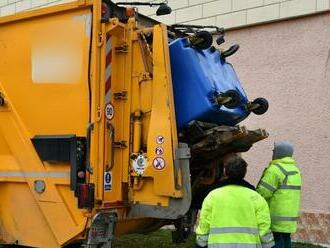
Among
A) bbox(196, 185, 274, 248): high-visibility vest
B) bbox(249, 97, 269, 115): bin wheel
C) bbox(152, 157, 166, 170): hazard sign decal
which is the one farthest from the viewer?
bbox(249, 97, 269, 115): bin wheel

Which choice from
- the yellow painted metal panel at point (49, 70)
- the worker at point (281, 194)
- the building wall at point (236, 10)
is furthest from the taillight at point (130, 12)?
the building wall at point (236, 10)

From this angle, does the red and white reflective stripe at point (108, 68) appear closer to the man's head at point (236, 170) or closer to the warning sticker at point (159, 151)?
the warning sticker at point (159, 151)

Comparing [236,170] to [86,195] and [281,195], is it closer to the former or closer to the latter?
[86,195]

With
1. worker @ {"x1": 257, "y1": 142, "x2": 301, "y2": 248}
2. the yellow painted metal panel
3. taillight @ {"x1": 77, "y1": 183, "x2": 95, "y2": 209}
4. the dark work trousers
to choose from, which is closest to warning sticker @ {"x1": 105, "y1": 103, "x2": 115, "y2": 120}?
the yellow painted metal panel

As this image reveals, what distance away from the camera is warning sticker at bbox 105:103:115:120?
428cm

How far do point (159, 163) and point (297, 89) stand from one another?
12.2 ft

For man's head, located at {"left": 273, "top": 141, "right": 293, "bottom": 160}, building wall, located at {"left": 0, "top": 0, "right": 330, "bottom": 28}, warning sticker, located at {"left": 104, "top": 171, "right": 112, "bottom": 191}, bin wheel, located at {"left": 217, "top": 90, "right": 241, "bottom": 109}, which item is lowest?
warning sticker, located at {"left": 104, "top": 171, "right": 112, "bottom": 191}

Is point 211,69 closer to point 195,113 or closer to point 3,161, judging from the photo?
point 195,113

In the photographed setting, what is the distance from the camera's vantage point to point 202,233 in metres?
3.67

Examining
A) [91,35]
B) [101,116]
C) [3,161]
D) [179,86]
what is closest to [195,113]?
[179,86]

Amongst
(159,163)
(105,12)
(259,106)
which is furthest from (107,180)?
(259,106)

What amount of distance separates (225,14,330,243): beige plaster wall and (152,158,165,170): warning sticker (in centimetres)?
349

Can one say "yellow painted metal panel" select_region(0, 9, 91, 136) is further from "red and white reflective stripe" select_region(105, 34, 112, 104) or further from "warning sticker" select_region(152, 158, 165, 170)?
"warning sticker" select_region(152, 158, 165, 170)

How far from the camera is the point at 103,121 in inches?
167
